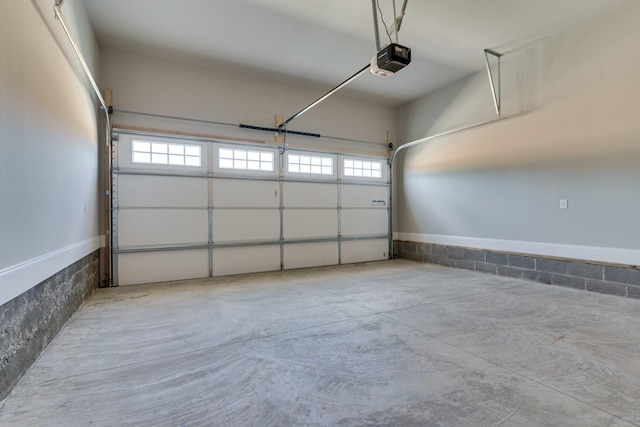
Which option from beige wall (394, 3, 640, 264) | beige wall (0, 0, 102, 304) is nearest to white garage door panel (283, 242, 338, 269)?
beige wall (394, 3, 640, 264)

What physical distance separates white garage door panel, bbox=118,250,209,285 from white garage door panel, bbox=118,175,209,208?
0.84 m

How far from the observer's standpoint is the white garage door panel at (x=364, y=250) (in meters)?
6.73

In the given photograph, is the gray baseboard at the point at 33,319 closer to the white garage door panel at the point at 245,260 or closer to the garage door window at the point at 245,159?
the white garage door panel at the point at 245,260

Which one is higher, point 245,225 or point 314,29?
point 314,29

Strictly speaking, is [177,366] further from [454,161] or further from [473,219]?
[454,161]

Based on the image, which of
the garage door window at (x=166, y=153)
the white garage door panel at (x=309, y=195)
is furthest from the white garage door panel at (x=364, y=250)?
the garage door window at (x=166, y=153)

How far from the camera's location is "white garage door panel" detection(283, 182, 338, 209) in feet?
19.9

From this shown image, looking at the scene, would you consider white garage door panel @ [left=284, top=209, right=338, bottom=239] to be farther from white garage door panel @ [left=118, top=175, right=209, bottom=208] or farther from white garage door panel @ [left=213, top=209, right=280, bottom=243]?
white garage door panel @ [left=118, top=175, right=209, bottom=208]

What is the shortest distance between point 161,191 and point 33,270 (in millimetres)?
2949

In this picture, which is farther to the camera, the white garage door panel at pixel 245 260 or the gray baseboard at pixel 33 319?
the white garage door panel at pixel 245 260

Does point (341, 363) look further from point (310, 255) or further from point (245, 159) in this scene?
point (245, 159)

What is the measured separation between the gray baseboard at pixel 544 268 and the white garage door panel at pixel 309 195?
7.78 feet

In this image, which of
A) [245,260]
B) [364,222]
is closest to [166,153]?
[245,260]

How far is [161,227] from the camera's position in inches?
195
